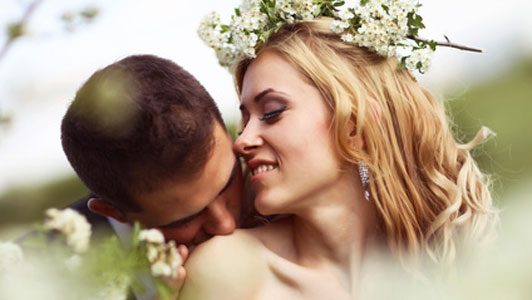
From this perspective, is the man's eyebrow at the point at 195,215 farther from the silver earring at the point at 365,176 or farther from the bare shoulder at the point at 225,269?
the silver earring at the point at 365,176

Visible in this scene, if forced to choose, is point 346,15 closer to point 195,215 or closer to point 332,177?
point 332,177

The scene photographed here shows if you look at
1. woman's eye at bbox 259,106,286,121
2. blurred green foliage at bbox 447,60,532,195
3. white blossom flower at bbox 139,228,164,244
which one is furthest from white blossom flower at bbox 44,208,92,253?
blurred green foliage at bbox 447,60,532,195

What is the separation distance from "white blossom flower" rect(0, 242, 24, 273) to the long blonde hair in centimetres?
152

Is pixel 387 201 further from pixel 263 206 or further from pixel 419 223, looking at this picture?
pixel 263 206

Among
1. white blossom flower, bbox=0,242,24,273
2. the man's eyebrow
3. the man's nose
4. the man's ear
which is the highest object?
white blossom flower, bbox=0,242,24,273

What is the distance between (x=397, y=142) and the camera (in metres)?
3.03

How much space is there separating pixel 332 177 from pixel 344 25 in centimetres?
76

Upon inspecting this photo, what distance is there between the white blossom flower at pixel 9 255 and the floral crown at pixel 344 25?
157 cm

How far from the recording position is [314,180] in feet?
8.97

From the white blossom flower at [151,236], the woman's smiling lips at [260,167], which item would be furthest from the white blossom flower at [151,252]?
the woman's smiling lips at [260,167]

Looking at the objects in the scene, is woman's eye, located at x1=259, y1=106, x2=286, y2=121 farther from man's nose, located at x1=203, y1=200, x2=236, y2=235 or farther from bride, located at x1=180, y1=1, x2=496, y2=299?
man's nose, located at x1=203, y1=200, x2=236, y2=235

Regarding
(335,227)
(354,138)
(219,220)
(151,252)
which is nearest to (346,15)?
(354,138)

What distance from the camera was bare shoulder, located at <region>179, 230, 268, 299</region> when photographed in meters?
2.65

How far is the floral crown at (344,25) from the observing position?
2.97m
